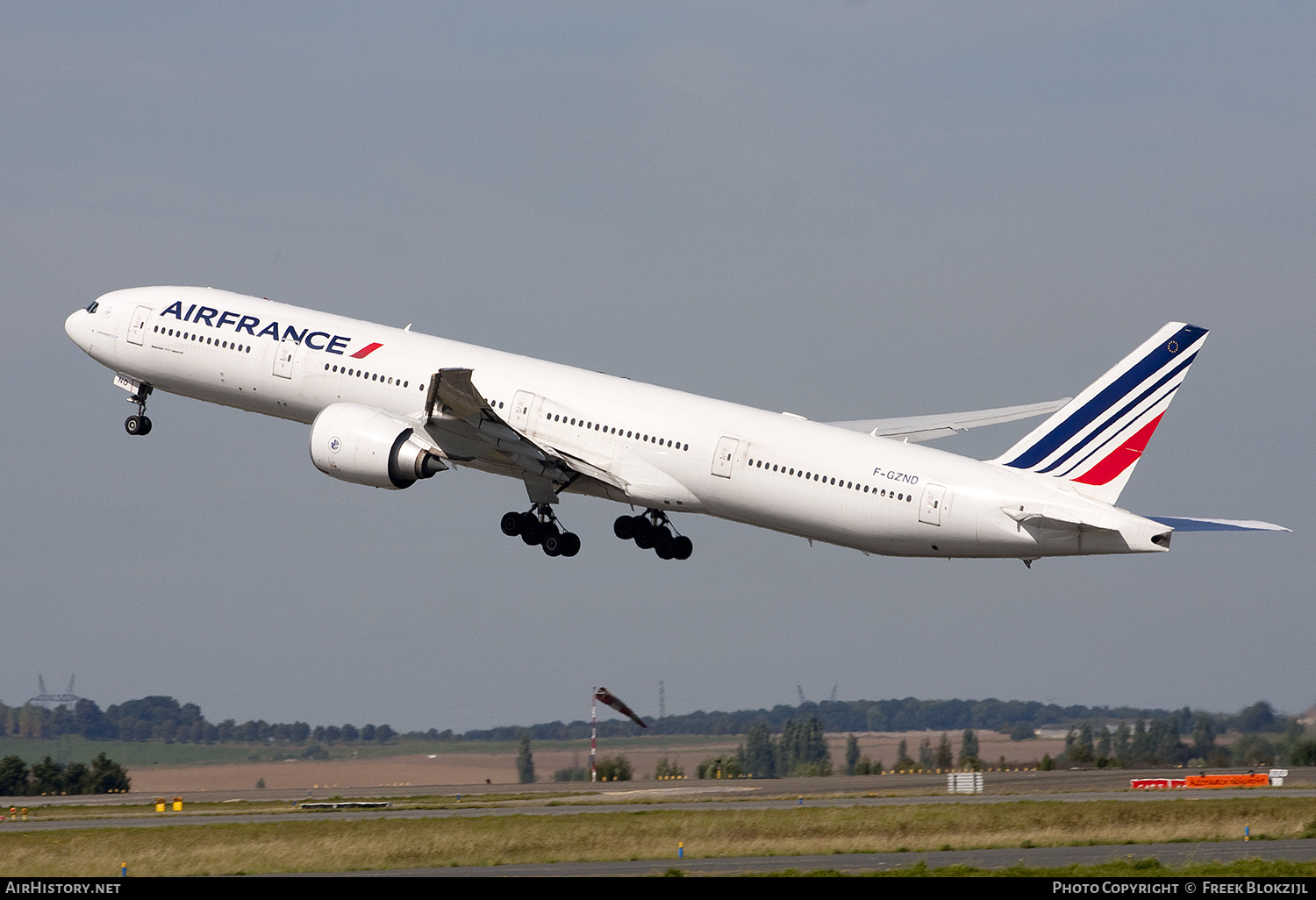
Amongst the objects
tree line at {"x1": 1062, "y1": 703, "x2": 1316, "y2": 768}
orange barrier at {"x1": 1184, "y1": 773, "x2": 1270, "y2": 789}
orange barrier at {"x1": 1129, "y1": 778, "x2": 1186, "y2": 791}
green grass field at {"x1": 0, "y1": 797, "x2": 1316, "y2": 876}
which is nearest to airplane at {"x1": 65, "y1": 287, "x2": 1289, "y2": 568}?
green grass field at {"x1": 0, "y1": 797, "x2": 1316, "y2": 876}

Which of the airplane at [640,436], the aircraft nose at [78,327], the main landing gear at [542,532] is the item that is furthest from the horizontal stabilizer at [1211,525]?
the aircraft nose at [78,327]

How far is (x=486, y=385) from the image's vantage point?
4969 centimetres

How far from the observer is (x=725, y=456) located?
152 ft

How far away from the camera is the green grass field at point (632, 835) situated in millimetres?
36906

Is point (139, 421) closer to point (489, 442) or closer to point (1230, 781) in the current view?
point (489, 442)

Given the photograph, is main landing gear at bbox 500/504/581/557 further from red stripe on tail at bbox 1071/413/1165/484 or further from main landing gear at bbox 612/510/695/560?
red stripe on tail at bbox 1071/413/1165/484

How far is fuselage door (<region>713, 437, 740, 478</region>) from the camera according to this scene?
46312mm

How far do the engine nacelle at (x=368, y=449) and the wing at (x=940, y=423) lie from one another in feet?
47.0

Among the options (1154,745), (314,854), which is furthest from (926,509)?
(1154,745)

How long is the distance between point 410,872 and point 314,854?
3.75 meters

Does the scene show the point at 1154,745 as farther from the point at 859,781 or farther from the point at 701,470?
the point at 701,470

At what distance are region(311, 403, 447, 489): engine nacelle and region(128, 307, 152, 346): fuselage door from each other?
927 cm

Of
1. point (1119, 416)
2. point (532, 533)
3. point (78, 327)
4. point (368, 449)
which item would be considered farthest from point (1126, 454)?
point (78, 327)

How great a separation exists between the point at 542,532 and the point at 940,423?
45.5ft
